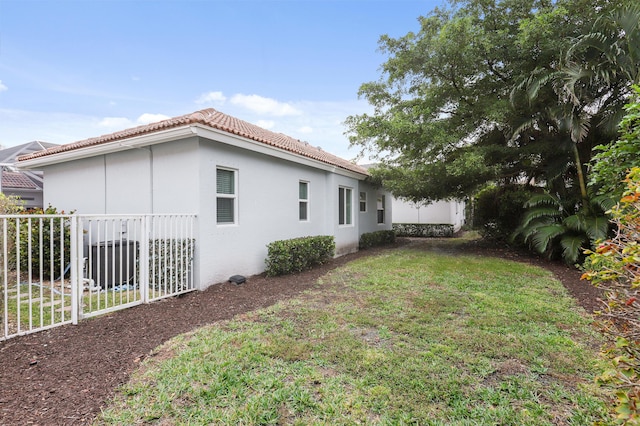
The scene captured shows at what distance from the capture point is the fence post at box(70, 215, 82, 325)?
4.61 m

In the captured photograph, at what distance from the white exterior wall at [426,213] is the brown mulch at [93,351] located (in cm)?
1417

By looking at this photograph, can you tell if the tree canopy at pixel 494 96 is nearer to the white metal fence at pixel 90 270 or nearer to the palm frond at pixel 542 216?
the palm frond at pixel 542 216

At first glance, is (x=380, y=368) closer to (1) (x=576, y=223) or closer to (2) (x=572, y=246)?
(2) (x=572, y=246)

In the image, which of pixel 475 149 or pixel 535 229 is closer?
pixel 535 229

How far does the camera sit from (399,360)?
3471 millimetres

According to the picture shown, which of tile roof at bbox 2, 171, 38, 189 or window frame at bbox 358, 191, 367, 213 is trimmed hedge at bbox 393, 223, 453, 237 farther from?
tile roof at bbox 2, 171, 38, 189

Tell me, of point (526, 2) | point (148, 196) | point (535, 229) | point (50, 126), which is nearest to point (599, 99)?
point (526, 2)

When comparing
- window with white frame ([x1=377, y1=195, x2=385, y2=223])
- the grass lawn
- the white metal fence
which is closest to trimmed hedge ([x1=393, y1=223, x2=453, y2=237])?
window with white frame ([x1=377, y1=195, x2=385, y2=223])

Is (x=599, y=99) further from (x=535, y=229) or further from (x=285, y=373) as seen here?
(x=285, y=373)

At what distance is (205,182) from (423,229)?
17.2 m

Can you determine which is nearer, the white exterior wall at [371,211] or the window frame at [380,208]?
the white exterior wall at [371,211]

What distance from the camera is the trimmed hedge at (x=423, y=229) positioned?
20.5m

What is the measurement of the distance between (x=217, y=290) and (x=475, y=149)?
921 centimetres

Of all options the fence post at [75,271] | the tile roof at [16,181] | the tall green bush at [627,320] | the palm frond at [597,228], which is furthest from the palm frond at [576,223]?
the tile roof at [16,181]
